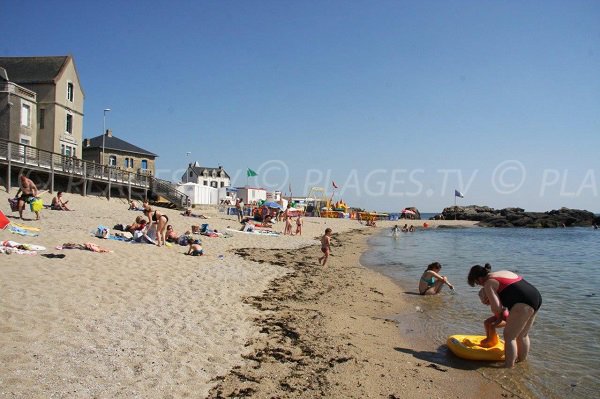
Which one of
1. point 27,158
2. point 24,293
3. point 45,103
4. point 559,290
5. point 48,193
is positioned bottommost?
point 559,290

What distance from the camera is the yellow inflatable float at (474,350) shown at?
5.54m

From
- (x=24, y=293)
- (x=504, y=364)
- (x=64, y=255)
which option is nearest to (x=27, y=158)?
(x=64, y=255)

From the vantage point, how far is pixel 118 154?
1743 inches

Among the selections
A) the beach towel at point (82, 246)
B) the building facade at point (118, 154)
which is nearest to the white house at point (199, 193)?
the building facade at point (118, 154)

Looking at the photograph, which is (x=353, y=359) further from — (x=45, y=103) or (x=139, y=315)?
(x=45, y=103)

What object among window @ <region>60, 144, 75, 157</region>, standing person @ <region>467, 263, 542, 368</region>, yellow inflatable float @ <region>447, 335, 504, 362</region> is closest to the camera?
standing person @ <region>467, 263, 542, 368</region>

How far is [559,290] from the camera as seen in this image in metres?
11.8

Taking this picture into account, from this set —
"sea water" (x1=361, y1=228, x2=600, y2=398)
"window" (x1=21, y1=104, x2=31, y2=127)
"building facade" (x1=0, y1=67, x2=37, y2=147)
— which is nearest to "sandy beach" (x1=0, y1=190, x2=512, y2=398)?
"sea water" (x1=361, y1=228, x2=600, y2=398)

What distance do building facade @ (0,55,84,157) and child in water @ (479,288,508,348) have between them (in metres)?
32.1

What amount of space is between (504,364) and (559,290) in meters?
7.87

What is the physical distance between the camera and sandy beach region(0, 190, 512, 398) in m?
3.88

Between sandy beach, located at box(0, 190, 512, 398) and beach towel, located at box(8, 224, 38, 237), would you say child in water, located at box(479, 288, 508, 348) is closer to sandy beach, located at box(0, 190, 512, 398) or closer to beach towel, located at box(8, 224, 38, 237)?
sandy beach, located at box(0, 190, 512, 398)

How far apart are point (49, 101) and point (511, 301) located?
3457cm

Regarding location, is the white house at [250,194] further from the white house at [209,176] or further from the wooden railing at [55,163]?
the white house at [209,176]
